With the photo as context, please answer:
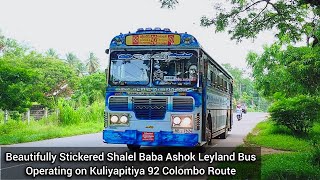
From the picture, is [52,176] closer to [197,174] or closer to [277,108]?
[197,174]

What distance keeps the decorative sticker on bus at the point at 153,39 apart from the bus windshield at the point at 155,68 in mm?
247

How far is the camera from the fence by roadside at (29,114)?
21234mm

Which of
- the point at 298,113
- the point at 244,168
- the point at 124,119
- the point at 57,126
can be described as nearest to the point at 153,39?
the point at 124,119

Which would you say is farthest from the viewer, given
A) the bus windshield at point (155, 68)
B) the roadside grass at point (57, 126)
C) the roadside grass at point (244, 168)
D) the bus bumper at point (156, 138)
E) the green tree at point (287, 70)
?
the roadside grass at point (57, 126)

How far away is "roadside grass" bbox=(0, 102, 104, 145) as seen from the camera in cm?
1919

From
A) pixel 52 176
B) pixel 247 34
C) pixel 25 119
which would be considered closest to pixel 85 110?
pixel 25 119

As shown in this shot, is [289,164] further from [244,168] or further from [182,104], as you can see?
[182,104]

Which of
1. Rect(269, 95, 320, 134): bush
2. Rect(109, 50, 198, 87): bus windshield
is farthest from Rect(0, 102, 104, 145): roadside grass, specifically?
Rect(269, 95, 320, 134): bush

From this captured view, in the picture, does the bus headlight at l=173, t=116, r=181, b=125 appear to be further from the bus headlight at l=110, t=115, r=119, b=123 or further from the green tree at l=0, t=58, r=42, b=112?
the green tree at l=0, t=58, r=42, b=112

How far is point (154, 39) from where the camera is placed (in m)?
11.7

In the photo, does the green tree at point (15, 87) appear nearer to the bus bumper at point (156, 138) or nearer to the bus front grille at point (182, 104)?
the bus bumper at point (156, 138)

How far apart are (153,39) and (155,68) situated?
2.72 ft

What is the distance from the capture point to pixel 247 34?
16.0 metres

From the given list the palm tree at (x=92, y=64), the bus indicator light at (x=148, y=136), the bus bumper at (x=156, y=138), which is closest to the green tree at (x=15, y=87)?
the bus bumper at (x=156, y=138)
